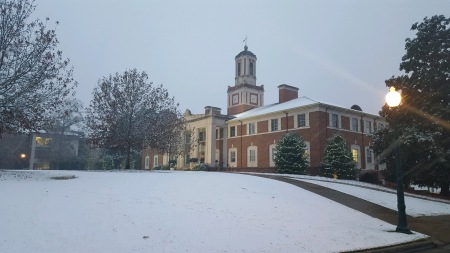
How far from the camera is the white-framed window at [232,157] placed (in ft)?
153

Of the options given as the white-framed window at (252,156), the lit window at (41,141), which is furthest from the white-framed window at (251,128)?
the lit window at (41,141)

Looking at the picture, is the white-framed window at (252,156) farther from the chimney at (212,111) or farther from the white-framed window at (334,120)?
the white-framed window at (334,120)

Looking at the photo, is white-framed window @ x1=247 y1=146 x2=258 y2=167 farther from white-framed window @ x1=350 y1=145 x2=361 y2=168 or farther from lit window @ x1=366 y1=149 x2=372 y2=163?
lit window @ x1=366 y1=149 x2=372 y2=163

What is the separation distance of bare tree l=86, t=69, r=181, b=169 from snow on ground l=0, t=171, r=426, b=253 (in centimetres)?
1108

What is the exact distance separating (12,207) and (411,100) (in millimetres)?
25658

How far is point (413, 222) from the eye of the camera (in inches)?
554

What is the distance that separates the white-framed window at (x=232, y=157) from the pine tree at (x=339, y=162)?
17672 millimetres

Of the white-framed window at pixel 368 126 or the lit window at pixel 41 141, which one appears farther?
the lit window at pixel 41 141

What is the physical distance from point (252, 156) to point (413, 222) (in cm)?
3055

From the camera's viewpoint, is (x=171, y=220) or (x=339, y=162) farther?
(x=339, y=162)

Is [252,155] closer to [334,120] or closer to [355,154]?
[334,120]

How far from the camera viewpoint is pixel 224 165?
1928 inches

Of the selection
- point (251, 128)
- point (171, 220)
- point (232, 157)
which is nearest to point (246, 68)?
point (251, 128)

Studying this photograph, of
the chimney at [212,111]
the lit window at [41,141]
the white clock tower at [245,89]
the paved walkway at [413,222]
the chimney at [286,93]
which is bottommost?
the paved walkway at [413,222]
